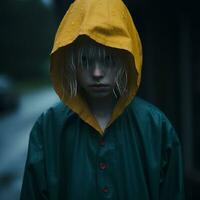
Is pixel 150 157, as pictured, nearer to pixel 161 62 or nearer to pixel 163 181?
pixel 163 181

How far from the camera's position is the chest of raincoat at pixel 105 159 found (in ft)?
8.33

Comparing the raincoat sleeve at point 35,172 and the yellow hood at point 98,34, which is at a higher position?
the yellow hood at point 98,34

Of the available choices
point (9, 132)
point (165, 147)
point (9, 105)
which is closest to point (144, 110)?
point (165, 147)

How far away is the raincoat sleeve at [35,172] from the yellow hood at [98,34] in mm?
278


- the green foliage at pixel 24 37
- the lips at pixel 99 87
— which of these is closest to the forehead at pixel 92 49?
the lips at pixel 99 87

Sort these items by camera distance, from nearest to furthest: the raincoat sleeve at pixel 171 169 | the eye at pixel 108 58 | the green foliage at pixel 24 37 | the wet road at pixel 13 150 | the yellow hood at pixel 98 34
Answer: the yellow hood at pixel 98 34 → the eye at pixel 108 58 → the raincoat sleeve at pixel 171 169 → the wet road at pixel 13 150 → the green foliage at pixel 24 37

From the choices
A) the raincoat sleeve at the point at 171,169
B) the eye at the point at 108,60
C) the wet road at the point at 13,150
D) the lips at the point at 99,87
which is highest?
the eye at the point at 108,60

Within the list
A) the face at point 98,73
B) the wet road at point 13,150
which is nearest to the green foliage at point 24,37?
the wet road at point 13,150

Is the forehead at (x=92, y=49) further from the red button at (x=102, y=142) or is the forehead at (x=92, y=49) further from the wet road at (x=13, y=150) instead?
the wet road at (x=13, y=150)

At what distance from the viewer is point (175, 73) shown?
5.38 m

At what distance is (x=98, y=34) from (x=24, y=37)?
114ft

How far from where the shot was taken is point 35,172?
2650 mm

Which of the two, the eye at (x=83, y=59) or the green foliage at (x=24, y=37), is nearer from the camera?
the eye at (x=83, y=59)

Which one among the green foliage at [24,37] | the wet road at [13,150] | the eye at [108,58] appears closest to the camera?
the eye at [108,58]
